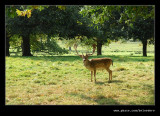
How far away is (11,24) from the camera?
2111cm

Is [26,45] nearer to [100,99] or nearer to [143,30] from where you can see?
[143,30]

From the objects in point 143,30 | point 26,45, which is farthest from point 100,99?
point 26,45

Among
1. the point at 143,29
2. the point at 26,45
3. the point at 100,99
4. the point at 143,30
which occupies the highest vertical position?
the point at 143,29

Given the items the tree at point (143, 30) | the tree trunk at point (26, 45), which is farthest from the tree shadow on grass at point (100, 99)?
the tree trunk at point (26, 45)

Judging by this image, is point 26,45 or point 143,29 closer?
point 143,29

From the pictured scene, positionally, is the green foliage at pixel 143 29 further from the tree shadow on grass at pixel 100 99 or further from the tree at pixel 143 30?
the tree shadow on grass at pixel 100 99

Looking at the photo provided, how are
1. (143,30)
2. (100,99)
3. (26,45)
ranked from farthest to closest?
1. (26,45)
2. (143,30)
3. (100,99)

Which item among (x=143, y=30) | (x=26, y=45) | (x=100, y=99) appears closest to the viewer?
(x=100, y=99)

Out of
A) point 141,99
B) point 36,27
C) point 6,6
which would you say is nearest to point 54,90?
point 141,99

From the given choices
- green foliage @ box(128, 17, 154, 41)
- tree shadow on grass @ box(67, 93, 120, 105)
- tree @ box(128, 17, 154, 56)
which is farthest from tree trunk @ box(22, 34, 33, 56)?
tree shadow on grass @ box(67, 93, 120, 105)

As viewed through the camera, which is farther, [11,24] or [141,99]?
[11,24]

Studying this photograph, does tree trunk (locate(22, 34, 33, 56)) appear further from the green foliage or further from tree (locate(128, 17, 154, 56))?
the green foliage
